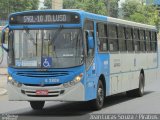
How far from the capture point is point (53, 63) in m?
14.8

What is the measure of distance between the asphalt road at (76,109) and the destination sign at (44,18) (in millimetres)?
2473

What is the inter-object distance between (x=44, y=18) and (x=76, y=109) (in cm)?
307

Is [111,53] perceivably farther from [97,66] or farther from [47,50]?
[47,50]

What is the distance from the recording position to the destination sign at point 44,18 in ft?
49.5

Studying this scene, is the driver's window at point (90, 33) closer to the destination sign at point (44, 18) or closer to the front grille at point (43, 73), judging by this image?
the destination sign at point (44, 18)

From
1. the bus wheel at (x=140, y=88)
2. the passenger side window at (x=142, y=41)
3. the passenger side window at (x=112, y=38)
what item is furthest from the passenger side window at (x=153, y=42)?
the passenger side window at (x=112, y=38)

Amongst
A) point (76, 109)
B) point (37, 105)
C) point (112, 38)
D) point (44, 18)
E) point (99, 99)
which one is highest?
point (44, 18)

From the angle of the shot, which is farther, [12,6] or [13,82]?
[12,6]

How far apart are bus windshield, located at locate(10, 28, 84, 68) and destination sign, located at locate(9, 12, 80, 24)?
0.25 metres

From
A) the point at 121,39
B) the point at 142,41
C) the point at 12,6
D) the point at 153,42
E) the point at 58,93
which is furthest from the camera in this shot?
the point at 12,6

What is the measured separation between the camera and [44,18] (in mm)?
15234

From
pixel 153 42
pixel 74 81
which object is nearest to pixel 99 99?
pixel 74 81

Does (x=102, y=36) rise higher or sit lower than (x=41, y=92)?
higher

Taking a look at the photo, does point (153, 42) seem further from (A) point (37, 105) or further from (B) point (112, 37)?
(A) point (37, 105)
